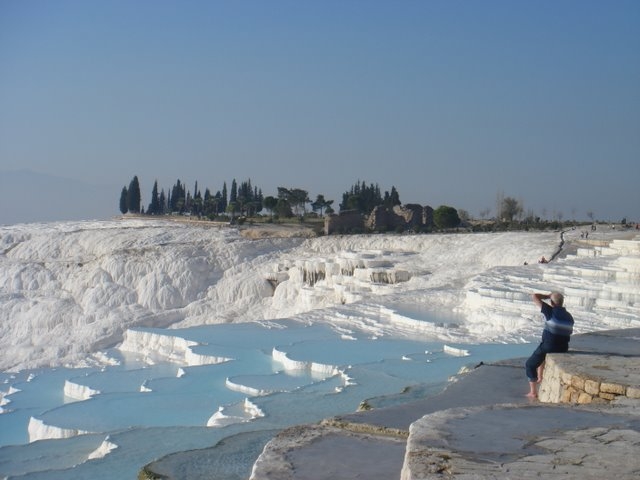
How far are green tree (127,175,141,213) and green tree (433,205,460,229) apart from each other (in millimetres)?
20530

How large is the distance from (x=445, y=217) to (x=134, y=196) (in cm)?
2121

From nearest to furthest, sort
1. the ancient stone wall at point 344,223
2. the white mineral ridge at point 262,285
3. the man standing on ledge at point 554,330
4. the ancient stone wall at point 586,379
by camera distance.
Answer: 1. the ancient stone wall at point 586,379
2. the man standing on ledge at point 554,330
3. the white mineral ridge at point 262,285
4. the ancient stone wall at point 344,223

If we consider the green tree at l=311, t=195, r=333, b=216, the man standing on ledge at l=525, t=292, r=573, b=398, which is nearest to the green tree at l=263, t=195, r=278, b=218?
the green tree at l=311, t=195, r=333, b=216

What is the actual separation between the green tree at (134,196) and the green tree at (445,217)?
20530mm

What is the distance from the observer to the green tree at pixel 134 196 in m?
45.9

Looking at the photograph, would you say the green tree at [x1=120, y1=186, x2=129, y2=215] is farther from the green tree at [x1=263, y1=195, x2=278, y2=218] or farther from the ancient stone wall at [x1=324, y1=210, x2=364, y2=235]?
the ancient stone wall at [x1=324, y1=210, x2=364, y2=235]

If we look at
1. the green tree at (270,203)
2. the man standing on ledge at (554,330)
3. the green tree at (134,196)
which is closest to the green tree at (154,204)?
the green tree at (134,196)

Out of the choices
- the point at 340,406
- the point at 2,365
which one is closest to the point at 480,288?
the point at 340,406

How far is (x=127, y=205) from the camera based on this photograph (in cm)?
4609

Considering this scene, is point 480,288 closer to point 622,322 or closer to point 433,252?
point 622,322

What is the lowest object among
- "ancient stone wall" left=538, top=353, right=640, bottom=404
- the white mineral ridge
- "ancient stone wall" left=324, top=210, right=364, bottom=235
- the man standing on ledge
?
the white mineral ridge

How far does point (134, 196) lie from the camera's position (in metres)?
46.0

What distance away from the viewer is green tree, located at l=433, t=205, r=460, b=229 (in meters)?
30.9

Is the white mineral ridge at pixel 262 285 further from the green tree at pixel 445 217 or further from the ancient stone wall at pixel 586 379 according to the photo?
the green tree at pixel 445 217
